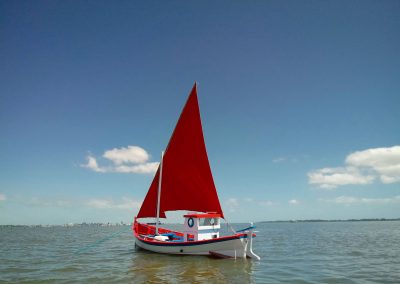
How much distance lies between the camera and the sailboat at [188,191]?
72.4 ft

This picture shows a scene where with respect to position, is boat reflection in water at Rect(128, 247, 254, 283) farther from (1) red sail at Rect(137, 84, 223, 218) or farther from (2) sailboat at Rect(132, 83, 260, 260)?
(1) red sail at Rect(137, 84, 223, 218)

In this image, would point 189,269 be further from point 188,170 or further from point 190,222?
point 188,170

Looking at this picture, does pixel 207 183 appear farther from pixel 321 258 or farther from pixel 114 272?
pixel 321 258

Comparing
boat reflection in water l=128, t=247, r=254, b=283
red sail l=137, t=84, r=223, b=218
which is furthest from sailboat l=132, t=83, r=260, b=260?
boat reflection in water l=128, t=247, r=254, b=283

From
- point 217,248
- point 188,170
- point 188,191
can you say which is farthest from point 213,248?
point 188,170

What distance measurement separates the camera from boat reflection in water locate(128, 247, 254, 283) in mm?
16094

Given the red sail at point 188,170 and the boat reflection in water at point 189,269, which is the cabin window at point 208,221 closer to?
the red sail at point 188,170

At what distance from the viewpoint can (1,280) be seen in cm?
1662

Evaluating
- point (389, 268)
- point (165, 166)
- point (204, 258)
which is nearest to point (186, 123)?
point (165, 166)

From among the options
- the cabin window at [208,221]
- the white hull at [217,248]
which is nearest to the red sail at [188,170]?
the cabin window at [208,221]

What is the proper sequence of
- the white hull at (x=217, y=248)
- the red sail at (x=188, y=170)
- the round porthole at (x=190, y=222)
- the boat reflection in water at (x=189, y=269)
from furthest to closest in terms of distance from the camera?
the red sail at (x=188, y=170) < the round porthole at (x=190, y=222) < the white hull at (x=217, y=248) < the boat reflection in water at (x=189, y=269)

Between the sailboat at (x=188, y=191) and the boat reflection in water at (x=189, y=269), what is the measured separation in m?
0.67

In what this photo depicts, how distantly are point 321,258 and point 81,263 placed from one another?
63.1 ft

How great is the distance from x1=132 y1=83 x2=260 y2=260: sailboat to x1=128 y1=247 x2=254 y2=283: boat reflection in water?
0.67 metres
